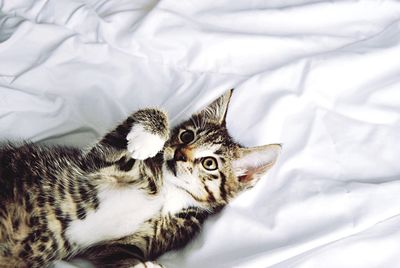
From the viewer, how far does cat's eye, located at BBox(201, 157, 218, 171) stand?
4.57ft

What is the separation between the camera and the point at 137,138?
51.1 inches

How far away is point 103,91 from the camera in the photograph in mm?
1569

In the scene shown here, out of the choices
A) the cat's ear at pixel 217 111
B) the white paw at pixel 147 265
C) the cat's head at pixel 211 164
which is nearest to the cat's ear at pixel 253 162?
the cat's head at pixel 211 164

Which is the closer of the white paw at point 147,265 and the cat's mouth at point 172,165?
the white paw at point 147,265

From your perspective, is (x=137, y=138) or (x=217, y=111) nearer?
(x=137, y=138)

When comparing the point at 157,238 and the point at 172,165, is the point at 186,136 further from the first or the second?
the point at 157,238

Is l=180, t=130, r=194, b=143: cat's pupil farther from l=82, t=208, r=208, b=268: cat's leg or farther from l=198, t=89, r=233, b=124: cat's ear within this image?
l=82, t=208, r=208, b=268: cat's leg

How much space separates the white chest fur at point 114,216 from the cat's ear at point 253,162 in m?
0.23

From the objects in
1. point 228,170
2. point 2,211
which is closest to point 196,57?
point 228,170

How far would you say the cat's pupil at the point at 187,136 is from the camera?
4.68 feet

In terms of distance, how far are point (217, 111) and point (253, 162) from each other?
193mm

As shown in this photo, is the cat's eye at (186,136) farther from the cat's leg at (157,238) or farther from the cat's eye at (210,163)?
the cat's leg at (157,238)

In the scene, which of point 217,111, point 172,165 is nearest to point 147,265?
point 172,165

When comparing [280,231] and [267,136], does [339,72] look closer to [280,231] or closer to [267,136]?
[267,136]
